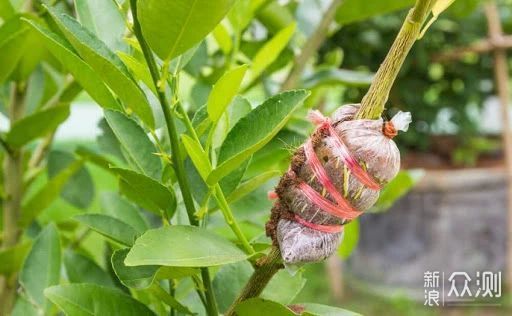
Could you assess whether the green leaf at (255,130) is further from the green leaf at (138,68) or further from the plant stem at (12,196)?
the plant stem at (12,196)

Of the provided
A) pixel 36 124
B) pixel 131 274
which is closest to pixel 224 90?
pixel 131 274

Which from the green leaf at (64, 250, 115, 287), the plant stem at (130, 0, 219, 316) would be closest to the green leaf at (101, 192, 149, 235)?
the green leaf at (64, 250, 115, 287)

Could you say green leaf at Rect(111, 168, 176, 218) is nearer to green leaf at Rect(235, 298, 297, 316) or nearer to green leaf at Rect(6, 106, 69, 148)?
green leaf at Rect(235, 298, 297, 316)

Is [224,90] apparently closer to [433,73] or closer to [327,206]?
[327,206]

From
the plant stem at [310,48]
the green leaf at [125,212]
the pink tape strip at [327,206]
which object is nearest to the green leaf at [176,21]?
the pink tape strip at [327,206]

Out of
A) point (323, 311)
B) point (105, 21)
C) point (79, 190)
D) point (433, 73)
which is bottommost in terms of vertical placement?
point (323, 311)

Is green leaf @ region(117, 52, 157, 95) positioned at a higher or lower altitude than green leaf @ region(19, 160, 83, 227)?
higher

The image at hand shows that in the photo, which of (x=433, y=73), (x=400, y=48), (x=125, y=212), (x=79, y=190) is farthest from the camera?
(x=433, y=73)
